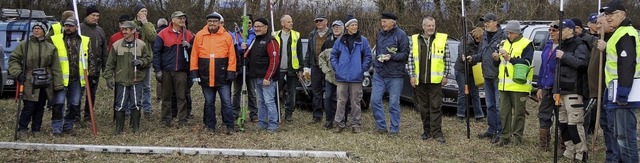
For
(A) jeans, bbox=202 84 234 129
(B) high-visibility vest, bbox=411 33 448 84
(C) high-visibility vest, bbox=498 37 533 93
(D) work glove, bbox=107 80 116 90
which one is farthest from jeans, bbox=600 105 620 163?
(D) work glove, bbox=107 80 116 90

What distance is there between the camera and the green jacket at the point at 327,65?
32.5 ft

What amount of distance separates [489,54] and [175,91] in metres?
4.65

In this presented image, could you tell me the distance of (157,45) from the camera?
940 cm

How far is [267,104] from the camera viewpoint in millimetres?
9320

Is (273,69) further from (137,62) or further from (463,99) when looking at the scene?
(463,99)

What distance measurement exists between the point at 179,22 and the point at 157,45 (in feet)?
1.52

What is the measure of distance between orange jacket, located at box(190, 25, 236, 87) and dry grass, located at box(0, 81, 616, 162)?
837 millimetres

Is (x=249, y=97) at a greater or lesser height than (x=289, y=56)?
lesser

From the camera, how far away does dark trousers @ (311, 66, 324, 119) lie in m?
10.5

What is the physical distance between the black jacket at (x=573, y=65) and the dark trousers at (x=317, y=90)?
409cm

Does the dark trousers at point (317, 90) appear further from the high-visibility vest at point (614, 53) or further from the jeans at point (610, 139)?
the high-visibility vest at point (614, 53)

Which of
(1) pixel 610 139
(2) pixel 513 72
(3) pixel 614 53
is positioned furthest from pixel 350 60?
(3) pixel 614 53

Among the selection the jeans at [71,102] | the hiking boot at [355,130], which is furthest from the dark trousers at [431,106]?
the jeans at [71,102]

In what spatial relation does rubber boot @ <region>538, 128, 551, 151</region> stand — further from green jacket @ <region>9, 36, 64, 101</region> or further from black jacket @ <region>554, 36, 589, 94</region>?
green jacket @ <region>9, 36, 64, 101</region>
